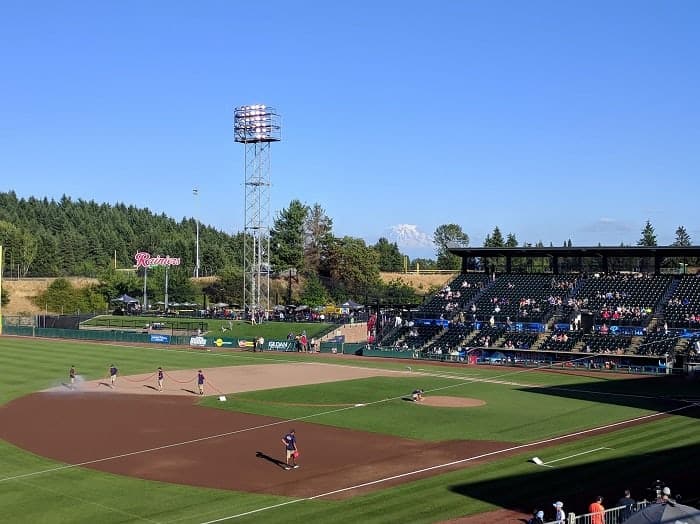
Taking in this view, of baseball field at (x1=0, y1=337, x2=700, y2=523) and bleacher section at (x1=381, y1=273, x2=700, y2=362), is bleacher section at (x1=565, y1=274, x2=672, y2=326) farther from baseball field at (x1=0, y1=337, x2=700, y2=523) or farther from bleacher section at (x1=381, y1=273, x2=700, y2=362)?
baseball field at (x1=0, y1=337, x2=700, y2=523)

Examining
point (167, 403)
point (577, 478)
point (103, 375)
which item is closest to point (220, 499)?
point (577, 478)

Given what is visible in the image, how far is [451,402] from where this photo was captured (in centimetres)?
4434

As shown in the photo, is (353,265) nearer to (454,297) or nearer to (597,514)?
(454,297)

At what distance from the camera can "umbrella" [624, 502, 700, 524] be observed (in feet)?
47.0

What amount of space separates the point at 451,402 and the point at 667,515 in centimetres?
3010

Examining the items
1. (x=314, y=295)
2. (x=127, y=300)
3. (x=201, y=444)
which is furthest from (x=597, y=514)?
(x=127, y=300)

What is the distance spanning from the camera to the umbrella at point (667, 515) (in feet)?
47.0

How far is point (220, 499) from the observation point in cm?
2488

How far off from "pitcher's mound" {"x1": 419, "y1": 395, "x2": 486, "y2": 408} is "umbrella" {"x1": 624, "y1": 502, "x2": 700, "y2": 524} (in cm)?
2827

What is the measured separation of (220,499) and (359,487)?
471 cm

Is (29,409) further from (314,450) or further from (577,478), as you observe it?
(577,478)

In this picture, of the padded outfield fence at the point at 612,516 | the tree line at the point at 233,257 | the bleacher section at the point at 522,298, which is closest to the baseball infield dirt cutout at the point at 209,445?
the padded outfield fence at the point at 612,516

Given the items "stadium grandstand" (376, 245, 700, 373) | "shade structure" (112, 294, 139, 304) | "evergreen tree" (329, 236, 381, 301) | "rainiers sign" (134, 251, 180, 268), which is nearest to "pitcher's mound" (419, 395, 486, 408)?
"stadium grandstand" (376, 245, 700, 373)

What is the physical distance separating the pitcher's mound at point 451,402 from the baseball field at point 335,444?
0.17m
